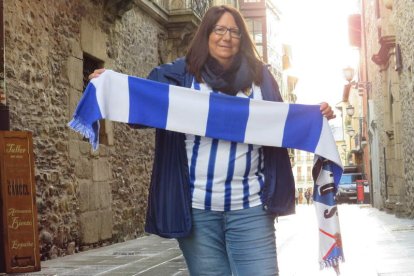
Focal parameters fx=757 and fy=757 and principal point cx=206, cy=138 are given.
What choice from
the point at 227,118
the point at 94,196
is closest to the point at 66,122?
the point at 94,196

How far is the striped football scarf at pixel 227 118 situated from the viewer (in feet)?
10.7

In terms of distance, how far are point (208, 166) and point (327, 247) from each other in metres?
0.74

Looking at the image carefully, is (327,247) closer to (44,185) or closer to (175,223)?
(175,223)

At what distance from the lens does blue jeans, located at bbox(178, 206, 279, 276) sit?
297 cm

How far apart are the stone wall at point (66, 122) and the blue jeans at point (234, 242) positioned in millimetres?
5950

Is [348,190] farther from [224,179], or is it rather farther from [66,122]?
[224,179]

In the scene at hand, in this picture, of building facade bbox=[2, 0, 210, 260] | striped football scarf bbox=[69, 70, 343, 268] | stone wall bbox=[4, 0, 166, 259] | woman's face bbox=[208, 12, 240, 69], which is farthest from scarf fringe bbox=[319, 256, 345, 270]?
stone wall bbox=[4, 0, 166, 259]

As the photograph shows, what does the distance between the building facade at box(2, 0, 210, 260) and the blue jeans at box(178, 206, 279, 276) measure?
5.82 metres

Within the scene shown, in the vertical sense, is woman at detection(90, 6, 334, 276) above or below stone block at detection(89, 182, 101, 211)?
above

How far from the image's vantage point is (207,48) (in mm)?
3209

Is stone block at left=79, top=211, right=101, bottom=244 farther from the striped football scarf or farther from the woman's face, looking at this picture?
the woman's face

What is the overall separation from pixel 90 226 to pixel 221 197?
8.32 meters

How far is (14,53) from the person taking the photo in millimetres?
8781

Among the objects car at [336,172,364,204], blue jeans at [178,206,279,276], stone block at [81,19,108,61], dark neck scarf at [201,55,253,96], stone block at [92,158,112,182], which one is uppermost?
stone block at [81,19,108,61]
